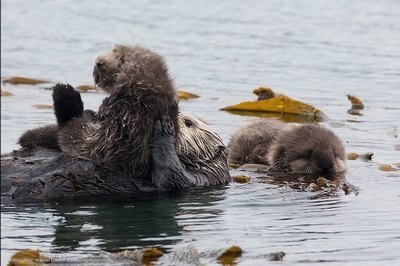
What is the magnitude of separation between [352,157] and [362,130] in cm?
127

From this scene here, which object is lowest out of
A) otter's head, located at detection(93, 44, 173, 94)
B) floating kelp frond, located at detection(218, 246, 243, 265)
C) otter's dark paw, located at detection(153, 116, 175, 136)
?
floating kelp frond, located at detection(218, 246, 243, 265)

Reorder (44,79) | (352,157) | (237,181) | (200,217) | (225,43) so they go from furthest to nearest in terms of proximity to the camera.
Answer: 1. (225,43)
2. (44,79)
3. (352,157)
4. (237,181)
5. (200,217)

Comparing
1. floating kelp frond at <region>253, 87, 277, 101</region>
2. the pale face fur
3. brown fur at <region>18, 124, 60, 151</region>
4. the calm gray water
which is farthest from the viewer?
floating kelp frond at <region>253, 87, 277, 101</region>

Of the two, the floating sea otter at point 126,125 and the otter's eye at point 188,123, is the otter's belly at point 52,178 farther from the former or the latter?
the otter's eye at point 188,123

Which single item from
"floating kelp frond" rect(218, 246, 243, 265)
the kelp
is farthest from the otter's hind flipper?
the kelp

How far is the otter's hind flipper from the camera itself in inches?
271

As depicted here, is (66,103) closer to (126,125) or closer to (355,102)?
(126,125)

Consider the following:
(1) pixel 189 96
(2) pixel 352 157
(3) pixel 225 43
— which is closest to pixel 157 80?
(2) pixel 352 157

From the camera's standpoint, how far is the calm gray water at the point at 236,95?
613cm

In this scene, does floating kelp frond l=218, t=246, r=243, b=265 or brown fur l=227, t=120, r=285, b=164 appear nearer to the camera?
floating kelp frond l=218, t=246, r=243, b=265

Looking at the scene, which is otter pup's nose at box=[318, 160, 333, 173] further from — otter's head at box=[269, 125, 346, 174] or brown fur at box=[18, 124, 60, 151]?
brown fur at box=[18, 124, 60, 151]

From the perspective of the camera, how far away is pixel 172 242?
238 inches

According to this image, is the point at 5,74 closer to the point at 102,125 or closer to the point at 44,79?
the point at 44,79

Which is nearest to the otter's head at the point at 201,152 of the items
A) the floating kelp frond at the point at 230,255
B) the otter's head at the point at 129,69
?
the otter's head at the point at 129,69
